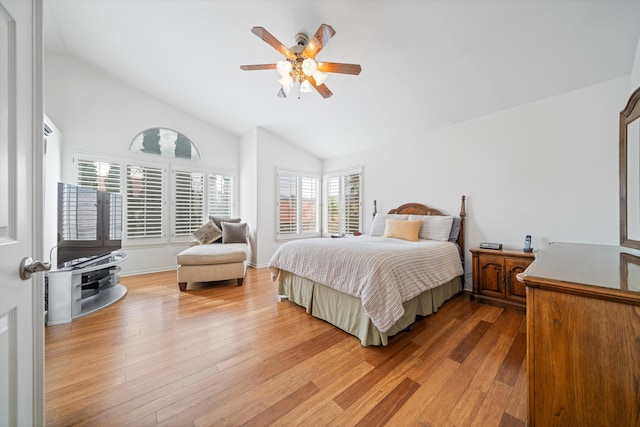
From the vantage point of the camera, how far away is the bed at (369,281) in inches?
72.9

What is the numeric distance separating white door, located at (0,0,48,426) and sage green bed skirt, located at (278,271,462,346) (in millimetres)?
1796

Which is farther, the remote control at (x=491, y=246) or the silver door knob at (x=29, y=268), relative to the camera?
the remote control at (x=491, y=246)

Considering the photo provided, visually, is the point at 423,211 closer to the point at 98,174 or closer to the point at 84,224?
the point at 84,224

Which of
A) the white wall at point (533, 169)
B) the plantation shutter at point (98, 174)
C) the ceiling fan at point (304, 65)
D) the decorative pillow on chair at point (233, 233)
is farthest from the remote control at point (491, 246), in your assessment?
the plantation shutter at point (98, 174)

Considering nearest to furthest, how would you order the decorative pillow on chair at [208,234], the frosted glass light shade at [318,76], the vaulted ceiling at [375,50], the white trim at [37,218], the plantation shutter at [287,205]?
the white trim at [37,218], the vaulted ceiling at [375,50], the frosted glass light shade at [318,76], the decorative pillow on chair at [208,234], the plantation shutter at [287,205]

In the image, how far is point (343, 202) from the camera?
509 centimetres

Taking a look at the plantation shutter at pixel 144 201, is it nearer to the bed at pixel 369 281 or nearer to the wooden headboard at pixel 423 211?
the bed at pixel 369 281

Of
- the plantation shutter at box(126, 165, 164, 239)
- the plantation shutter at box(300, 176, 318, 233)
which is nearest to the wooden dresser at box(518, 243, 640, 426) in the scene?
the plantation shutter at box(300, 176, 318, 233)

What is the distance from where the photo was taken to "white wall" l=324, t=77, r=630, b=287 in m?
2.34

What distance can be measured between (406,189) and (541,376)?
3.31 metres

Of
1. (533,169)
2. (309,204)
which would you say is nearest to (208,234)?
(309,204)

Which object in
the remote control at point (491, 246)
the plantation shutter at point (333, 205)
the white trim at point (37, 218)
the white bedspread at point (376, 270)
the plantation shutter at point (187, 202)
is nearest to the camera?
the white trim at point (37, 218)

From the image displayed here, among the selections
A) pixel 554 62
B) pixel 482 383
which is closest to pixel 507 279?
pixel 482 383

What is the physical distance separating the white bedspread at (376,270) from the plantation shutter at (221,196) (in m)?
2.67
